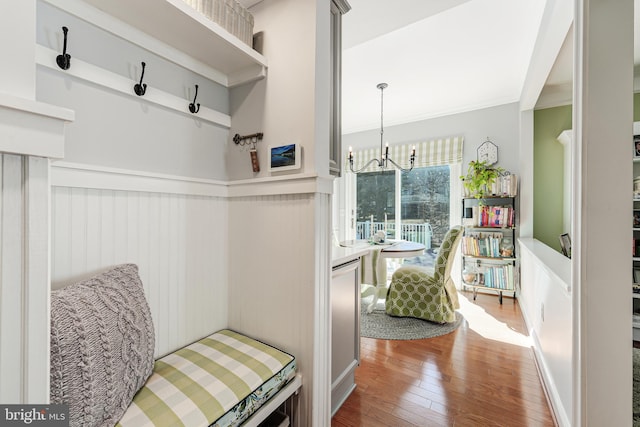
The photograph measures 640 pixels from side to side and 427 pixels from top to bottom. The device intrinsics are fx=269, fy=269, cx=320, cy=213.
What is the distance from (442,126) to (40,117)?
4674 mm

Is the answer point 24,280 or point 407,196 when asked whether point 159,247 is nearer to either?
point 24,280

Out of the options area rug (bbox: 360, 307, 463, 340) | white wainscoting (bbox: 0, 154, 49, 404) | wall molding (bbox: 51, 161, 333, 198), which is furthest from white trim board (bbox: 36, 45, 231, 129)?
→ area rug (bbox: 360, 307, 463, 340)

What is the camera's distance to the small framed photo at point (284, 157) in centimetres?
126

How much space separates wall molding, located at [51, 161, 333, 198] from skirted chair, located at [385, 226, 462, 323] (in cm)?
190

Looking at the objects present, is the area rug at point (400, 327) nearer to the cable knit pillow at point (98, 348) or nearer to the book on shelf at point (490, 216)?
the book on shelf at point (490, 216)

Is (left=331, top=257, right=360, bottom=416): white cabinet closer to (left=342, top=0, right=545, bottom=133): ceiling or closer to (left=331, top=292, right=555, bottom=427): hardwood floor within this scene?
(left=331, top=292, right=555, bottom=427): hardwood floor

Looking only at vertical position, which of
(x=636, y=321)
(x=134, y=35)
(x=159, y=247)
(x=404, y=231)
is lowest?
(x=636, y=321)

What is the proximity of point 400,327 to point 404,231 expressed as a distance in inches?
91.7

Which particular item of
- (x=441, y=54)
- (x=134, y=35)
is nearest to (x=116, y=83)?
(x=134, y=35)

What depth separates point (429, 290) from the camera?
2738 mm

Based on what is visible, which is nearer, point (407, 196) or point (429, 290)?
point (429, 290)

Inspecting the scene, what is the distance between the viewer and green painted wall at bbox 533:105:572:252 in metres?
3.59

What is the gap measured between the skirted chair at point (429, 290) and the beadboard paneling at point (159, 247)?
6.45 ft

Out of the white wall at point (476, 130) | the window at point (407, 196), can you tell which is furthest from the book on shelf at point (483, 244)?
the white wall at point (476, 130)
